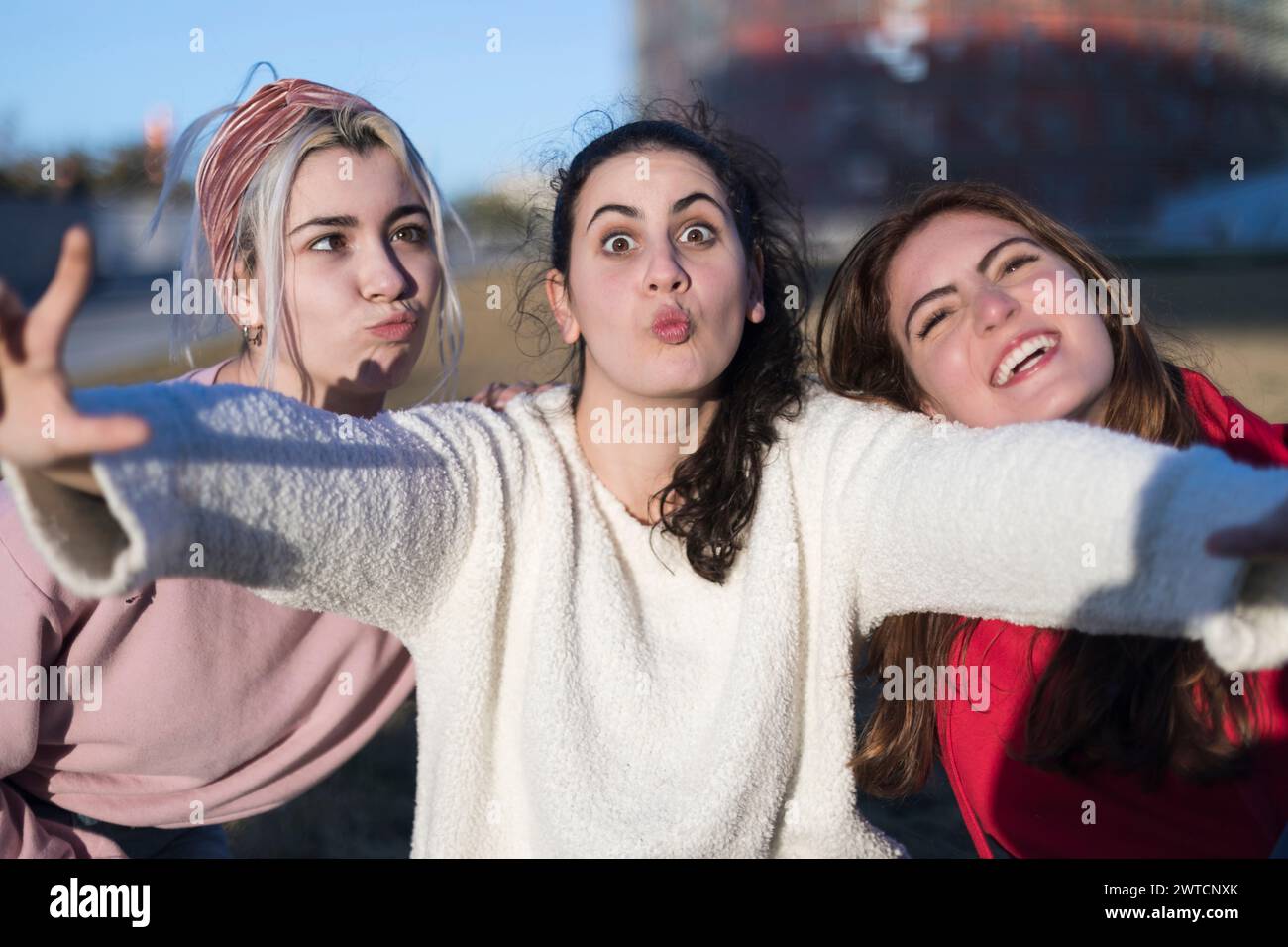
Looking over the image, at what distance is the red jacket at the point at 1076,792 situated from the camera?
1.92 metres

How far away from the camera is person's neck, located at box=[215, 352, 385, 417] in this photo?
230 cm

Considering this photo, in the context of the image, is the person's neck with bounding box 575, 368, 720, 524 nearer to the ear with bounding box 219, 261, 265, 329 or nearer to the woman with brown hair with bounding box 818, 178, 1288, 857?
the woman with brown hair with bounding box 818, 178, 1288, 857

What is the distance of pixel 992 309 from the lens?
1.97 metres

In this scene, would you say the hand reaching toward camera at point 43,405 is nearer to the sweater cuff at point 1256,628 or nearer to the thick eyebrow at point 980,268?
the sweater cuff at point 1256,628

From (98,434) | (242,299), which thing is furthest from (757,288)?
(98,434)

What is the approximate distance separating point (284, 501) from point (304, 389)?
34.5 inches

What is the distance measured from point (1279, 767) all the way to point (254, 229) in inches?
85.4

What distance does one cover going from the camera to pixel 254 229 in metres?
2.31

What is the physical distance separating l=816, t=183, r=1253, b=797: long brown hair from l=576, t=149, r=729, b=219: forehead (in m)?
0.46

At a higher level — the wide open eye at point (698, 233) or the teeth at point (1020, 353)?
the wide open eye at point (698, 233)

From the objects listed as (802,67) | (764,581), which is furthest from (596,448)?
(802,67)

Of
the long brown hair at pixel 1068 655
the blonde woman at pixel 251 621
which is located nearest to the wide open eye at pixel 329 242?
the blonde woman at pixel 251 621

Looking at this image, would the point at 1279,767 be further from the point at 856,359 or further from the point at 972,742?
the point at 856,359

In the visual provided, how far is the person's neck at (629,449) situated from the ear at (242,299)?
2.57 ft
